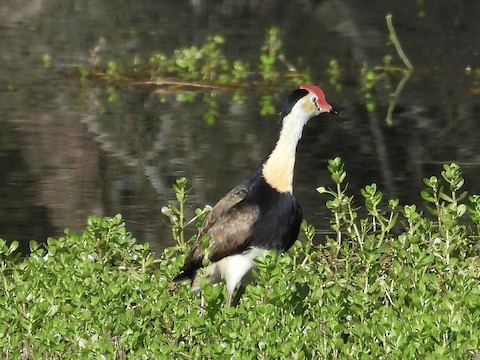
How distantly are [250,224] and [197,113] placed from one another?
261 inches

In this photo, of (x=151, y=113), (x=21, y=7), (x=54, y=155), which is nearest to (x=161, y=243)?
(x=54, y=155)

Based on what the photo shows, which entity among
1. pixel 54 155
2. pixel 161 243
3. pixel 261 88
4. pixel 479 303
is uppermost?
pixel 479 303

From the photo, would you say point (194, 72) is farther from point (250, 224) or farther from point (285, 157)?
point (250, 224)

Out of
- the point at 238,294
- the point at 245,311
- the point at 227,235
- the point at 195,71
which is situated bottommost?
the point at 195,71

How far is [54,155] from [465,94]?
16.1 ft

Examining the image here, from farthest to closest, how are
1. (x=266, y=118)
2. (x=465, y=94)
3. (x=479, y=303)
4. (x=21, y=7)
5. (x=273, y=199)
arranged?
(x=21, y=7)
(x=465, y=94)
(x=266, y=118)
(x=273, y=199)
(x=479, y=303)

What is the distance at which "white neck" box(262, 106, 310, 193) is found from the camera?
8.09m

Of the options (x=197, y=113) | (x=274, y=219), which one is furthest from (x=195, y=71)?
(x=274, y=219)

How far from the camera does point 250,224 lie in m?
7.82

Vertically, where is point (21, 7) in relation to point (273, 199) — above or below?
below

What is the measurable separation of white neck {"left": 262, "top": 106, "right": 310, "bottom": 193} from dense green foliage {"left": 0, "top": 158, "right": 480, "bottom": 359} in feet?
2.17

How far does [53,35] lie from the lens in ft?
61.2

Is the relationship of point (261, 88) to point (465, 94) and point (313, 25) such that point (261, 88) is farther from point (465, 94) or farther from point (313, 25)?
point (313, 25)

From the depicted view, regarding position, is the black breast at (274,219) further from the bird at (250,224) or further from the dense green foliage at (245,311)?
the dense green foliage at (245,311)
